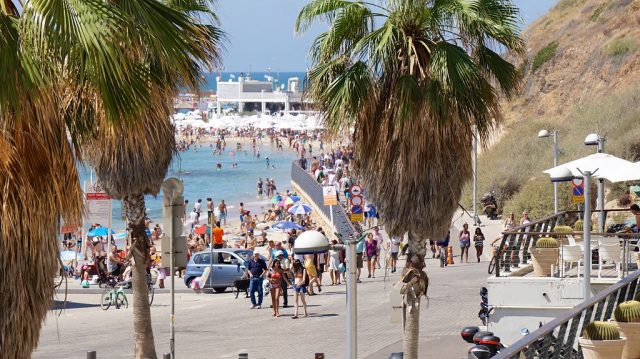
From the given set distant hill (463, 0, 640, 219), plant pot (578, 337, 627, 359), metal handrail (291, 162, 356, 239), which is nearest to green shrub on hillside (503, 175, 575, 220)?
distant hill (463, 0, 640, 219)

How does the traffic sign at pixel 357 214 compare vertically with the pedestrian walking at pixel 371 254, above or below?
above

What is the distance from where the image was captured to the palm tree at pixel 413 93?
14797mm

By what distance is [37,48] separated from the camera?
5.95 metres

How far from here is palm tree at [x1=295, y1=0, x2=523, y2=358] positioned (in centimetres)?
1480

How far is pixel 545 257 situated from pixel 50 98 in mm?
12529

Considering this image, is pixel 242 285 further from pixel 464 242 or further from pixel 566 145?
pixel 566 145

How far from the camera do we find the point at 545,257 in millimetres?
17938

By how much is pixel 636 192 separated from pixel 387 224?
721 inches

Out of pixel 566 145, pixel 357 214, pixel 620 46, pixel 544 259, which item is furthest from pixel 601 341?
pixel 620 46

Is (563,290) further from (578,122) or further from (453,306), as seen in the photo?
(578,122)

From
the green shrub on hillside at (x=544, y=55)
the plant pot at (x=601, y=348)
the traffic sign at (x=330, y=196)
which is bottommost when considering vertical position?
the plant pot at (x=601, y=348)

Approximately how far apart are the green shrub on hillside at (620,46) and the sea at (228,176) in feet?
82.2

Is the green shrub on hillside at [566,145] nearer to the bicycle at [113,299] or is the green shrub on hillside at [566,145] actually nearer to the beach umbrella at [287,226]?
the beach umbrella at [287,226]

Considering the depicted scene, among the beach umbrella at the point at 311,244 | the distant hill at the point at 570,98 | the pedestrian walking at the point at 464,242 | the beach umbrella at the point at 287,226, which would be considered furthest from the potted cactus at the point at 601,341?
the beach umbrella at the point at 287,226
